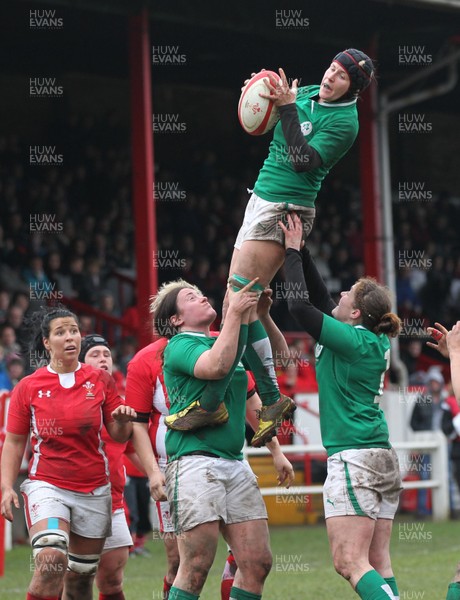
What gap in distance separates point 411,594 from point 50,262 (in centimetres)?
880

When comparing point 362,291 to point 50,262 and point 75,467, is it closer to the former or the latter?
point 75,467

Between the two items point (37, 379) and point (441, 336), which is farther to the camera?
point (37, 379)

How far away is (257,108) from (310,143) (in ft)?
1.29

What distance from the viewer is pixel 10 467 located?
23.4 ft

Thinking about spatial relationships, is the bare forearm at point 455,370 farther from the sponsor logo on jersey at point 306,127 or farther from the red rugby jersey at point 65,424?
the red rugby jersey at point 65,424

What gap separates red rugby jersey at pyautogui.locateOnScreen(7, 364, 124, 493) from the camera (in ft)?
23.4

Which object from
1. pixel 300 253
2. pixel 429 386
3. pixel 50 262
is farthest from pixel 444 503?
pixel 300 253

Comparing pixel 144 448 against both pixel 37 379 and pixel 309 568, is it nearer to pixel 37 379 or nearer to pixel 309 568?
pixel 37 379

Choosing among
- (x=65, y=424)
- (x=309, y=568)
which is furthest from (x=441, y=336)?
(x=309, y=568)

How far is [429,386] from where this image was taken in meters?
17.9

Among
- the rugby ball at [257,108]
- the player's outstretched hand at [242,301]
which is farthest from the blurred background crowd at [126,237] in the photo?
the player's outstretched hand at [242,301]

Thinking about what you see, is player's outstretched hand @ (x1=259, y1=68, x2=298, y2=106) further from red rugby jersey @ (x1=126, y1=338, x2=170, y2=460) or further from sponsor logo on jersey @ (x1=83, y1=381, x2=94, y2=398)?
sponsor logo on jersey @ (x1=83, y1=381, x2=94, y2=398)

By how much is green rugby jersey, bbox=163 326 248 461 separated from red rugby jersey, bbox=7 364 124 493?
2.53 feet

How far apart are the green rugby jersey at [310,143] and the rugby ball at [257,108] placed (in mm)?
67
